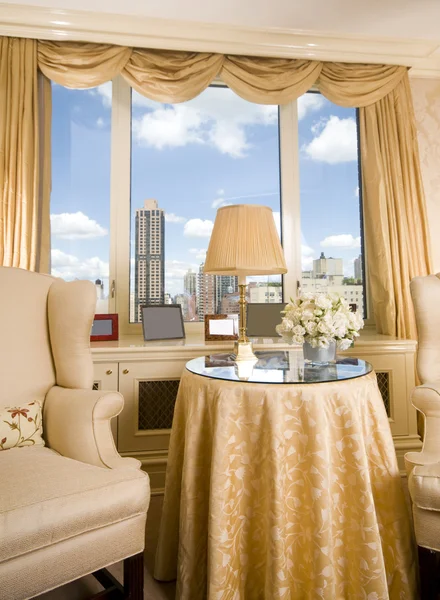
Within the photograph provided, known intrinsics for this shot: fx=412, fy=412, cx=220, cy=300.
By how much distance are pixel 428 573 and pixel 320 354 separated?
74 centimetres

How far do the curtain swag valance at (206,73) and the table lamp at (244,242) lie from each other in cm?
138

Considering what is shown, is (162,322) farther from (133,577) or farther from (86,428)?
(133,577)

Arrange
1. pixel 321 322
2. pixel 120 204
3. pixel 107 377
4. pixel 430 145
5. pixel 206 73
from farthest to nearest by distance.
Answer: pixel 430 145 < pixel 120 204 < pixel 206 73 < pixel 107 377 < pixel 321 322

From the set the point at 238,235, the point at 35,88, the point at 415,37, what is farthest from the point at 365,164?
the point at 35,88

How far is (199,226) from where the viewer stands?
2.83 metres

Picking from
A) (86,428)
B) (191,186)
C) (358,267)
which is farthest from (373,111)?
(86,428)

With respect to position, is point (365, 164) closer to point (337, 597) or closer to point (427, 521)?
point (427, 521)

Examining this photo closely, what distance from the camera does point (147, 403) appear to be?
2.26 m

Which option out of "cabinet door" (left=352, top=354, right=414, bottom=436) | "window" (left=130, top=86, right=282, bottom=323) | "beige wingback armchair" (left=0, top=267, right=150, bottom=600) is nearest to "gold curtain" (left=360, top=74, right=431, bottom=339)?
"cabinet door" (left=352, top=354, right=414, bottom=436)

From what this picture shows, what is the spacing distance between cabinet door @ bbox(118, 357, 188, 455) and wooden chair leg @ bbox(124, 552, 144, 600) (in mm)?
1029

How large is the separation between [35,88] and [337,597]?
2.87 metres

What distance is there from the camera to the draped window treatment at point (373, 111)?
2.60 m

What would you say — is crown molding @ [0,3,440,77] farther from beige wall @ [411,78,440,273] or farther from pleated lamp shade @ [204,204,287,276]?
pleated lamp shade @ [204,204,287,276]

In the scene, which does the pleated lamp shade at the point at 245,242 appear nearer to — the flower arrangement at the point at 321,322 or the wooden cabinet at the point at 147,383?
the flower arrangement at the point at 321,322
